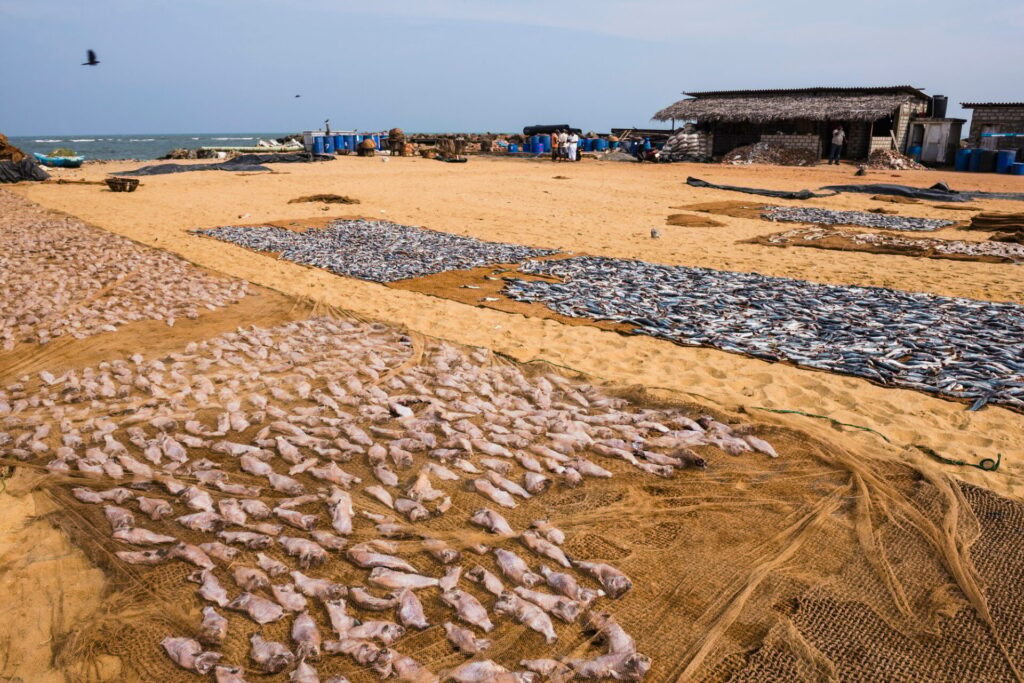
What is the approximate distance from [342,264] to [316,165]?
83.7ft

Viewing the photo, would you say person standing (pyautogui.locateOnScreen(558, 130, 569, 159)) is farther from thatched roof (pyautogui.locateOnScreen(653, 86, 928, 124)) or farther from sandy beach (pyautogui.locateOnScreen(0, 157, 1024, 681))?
sandy beach (pyautogui.locateOnScreen(0, 157, 1024, 681))

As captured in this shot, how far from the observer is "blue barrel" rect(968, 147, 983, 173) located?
95.2ft

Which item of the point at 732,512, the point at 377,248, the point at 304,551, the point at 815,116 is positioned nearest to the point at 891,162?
the point at 815,116

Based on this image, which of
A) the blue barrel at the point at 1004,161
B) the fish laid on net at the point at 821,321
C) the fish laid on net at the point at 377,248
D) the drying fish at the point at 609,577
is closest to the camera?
the drying fish at the point at 609,577

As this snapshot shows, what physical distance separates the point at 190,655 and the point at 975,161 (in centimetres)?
A: 3617

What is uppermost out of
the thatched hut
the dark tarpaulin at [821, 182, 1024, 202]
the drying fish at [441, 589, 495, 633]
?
the thatched hut

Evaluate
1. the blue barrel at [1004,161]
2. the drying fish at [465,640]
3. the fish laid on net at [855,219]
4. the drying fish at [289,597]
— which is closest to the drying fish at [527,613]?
the drying fish at [465,640]

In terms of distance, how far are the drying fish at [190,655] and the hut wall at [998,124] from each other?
3939 cm

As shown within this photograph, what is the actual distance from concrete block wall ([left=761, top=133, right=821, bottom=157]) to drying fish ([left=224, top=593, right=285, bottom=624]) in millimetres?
34810

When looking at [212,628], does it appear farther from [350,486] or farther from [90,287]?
[90,287]

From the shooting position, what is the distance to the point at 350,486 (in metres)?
3.75

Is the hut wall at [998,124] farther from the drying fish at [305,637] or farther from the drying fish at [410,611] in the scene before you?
the drying fish at [305,637]

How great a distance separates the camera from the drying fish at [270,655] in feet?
8.24

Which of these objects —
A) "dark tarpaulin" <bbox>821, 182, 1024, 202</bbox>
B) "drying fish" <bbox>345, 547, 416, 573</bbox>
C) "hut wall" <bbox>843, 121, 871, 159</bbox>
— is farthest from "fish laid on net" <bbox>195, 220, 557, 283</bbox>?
"hut wall" <bbox>843, 121, 871, 159</bbox>
